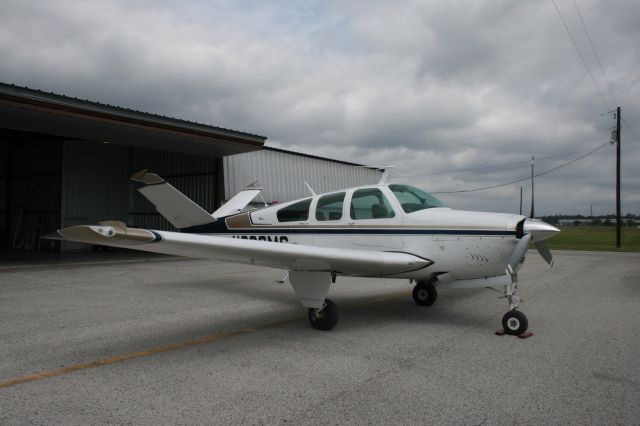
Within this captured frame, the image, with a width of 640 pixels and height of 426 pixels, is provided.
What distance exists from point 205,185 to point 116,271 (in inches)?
338

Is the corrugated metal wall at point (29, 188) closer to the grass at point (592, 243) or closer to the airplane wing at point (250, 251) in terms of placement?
the airplane wing at point (250, 251)

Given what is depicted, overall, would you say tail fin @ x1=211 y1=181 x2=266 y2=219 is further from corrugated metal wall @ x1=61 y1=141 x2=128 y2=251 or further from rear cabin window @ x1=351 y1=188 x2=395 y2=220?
corrugated metal wall @ x1=61 y1=141 x2=128 y2=251

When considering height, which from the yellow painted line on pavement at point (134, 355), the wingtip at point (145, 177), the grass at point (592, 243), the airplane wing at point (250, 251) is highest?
the wingtip at point (145, 177)

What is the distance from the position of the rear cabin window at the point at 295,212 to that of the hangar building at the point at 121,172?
29.8ft

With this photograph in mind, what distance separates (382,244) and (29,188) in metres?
22.9

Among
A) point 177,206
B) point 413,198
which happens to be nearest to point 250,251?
point 413,198

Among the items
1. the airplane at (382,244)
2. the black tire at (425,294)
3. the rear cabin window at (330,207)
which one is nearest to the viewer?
the airplane at (382,244)

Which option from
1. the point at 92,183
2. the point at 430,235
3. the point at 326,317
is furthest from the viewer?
the point at 92,183

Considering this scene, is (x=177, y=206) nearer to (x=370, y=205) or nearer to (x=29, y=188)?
(x=370, y=205)

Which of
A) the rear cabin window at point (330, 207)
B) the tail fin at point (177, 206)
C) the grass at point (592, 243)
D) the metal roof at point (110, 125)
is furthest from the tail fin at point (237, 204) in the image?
the grass at point (592, 243)

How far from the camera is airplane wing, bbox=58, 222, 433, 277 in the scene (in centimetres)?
376

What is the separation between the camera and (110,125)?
45.6ft

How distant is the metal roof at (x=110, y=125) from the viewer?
11812 millimetres

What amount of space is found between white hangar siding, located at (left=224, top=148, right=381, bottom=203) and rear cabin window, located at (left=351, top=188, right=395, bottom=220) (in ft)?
44.4
